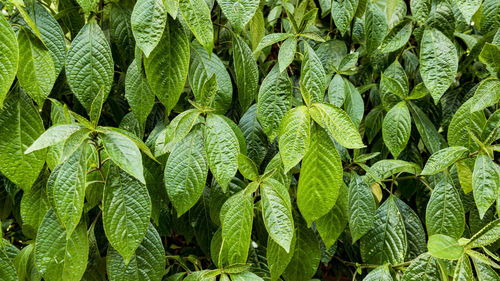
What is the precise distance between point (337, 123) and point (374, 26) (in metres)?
0.44

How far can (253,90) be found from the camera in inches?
39.2

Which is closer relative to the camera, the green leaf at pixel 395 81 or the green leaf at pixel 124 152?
the green leaf at pixel 124 152

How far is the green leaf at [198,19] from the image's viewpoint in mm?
798

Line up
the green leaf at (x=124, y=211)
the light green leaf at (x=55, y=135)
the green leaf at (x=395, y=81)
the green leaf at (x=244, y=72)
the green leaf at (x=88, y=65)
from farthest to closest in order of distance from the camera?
1. the green leaf at (x=395, y=81)
2. the green leaf at (x=244, y=72)
3. the green leaf at (x=88, y=65)
4. the green leaf at (x=124, y=211)
5. the light green leaf at (x=55, y=135)

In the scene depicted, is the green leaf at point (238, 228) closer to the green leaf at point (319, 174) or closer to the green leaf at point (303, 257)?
the green leaf at point (319, 174)

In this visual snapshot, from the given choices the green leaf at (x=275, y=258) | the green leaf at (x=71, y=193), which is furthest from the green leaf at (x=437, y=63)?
the green leaf at (x=71, y=193)

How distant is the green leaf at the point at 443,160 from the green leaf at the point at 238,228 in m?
0.38

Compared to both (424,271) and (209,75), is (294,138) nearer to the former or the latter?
(209,75)

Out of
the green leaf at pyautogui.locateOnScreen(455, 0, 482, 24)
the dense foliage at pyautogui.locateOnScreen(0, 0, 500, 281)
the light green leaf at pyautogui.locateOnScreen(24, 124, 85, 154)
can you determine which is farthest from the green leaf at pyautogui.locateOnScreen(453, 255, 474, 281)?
the light green leaf at pyautogui.locateOnScreen(24, 124, 85, 154)

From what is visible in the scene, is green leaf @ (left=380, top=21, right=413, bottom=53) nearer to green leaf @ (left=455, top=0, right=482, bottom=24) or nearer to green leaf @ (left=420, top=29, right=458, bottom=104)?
green leaf @ (left=420, top=29, right=458, bottom=104)

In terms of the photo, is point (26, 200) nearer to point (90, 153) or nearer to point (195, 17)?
point (90, 153)

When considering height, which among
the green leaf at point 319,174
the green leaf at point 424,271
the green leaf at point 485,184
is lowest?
the green leaf at point 424,271

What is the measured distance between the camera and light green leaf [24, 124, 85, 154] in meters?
0.65

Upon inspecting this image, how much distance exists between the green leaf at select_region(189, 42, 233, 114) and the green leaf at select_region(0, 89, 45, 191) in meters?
0.32
